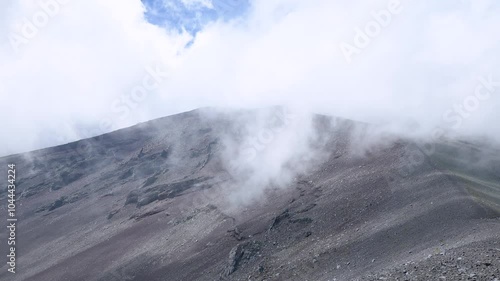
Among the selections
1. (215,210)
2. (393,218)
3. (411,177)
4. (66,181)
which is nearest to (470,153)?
(411,177)

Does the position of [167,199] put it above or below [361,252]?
above

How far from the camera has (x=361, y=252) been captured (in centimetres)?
2853

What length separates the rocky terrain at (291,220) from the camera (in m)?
27.1

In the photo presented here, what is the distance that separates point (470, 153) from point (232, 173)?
30.2 meters

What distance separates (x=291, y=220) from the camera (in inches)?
1489

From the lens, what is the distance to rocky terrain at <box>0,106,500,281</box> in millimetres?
27062

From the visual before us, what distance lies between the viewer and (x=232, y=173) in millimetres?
60344

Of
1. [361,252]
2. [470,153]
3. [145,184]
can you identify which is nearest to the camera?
[361,252]

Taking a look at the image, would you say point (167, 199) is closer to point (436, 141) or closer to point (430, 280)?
point (436, 141)

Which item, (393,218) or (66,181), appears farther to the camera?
(66,181)

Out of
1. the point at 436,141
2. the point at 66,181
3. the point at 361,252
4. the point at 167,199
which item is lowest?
the point at 361,252

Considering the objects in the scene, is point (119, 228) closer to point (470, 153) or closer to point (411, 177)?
point (411, 177)

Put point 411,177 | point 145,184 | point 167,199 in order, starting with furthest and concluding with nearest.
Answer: point 145,184
point 167,199
point 411,177

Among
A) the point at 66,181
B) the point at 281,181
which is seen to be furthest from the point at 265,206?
the point at 66,181
